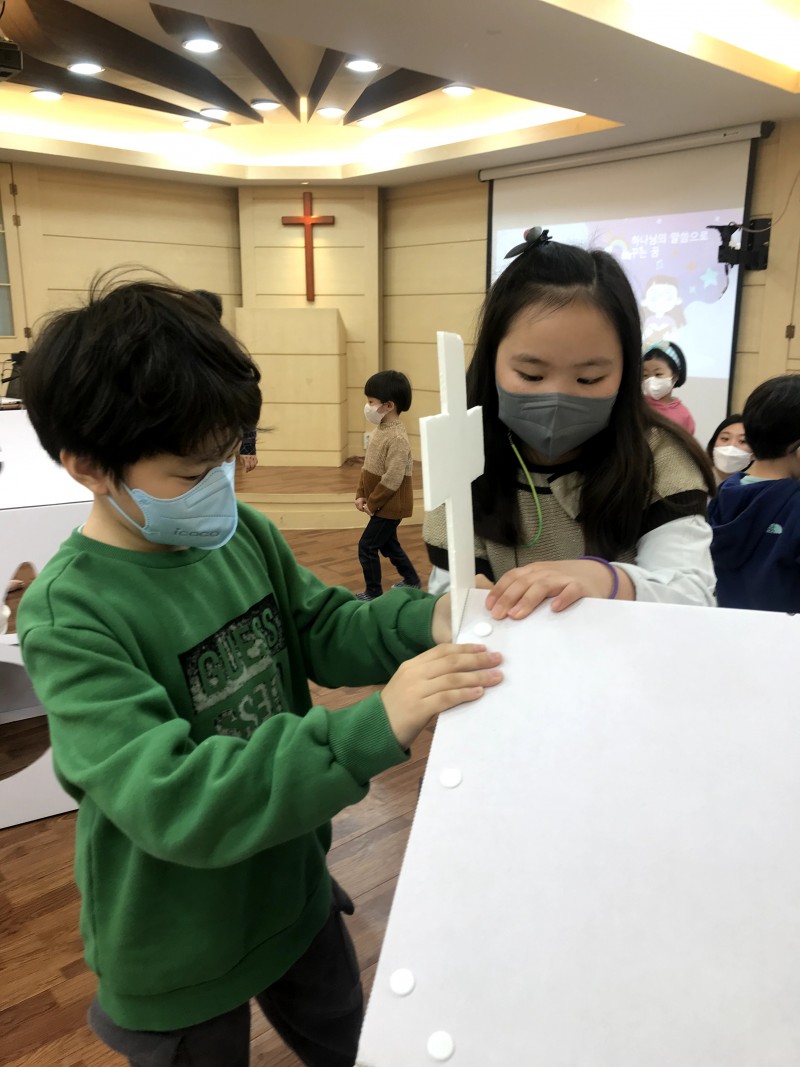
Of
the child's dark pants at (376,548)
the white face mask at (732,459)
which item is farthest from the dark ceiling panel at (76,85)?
the white face mask at (732,459)

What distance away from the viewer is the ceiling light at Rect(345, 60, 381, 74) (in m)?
3.92

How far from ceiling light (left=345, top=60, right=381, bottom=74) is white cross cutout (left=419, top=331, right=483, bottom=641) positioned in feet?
13.0

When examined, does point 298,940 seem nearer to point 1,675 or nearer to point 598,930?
point 598,930

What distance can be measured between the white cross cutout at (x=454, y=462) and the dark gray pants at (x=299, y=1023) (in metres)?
0.53

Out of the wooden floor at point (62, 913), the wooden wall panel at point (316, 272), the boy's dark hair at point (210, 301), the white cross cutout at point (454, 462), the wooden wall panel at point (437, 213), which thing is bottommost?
the wooden floor at point (62, 913)

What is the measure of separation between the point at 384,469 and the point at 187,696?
107 inches

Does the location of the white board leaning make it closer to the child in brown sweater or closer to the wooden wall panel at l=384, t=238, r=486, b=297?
the child in brown sweater

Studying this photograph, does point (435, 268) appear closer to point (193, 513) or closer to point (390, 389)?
point (390, 389)

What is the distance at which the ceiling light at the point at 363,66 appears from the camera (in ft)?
12.9

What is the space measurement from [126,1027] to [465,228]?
5.88 meters

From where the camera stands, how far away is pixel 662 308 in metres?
4.78

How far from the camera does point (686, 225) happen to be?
4605 millimetres

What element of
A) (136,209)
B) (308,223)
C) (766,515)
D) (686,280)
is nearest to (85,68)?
(136,209)

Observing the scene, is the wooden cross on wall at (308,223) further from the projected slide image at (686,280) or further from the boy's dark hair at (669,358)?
the boy's dark hair at (669,358)
